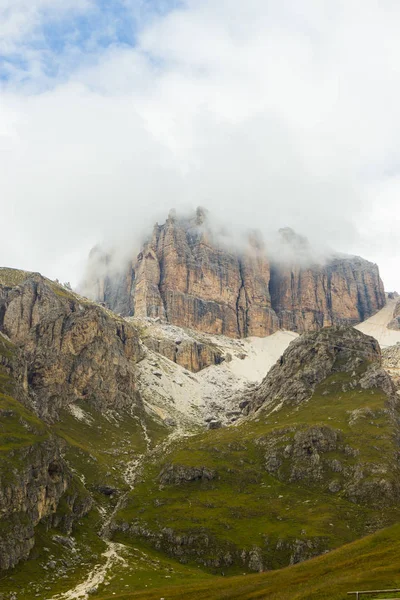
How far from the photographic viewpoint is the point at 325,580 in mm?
74000

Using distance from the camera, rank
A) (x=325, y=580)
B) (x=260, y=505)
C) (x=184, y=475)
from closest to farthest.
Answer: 1. (x=325, y=580)
2. (x=260, y=505)
3. (x=184, y=475)

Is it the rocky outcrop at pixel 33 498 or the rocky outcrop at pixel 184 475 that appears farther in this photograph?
the rocky outcrop at pixel 184 475

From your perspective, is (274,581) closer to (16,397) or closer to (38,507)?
(38,507)

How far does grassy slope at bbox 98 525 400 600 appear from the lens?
64.0 m

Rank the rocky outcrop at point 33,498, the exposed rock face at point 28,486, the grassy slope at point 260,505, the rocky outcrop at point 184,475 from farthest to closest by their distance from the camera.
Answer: the rocky outcrop at point 184,475 → the grassy slope at point 260,505 → the exposed rock face at point 28,486 → the rocky outcrop at point 33,498

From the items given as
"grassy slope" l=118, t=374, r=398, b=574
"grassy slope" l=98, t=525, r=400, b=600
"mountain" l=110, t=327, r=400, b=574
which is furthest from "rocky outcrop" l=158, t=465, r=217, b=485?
"grassy slope" l=98, t=525, r=400, b=600

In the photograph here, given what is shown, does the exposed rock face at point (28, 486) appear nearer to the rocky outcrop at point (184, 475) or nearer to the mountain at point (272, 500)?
the mountain at point (272, 500)

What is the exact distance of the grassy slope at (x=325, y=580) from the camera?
2520 inches

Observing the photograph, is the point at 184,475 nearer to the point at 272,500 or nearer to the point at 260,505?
the point at 260,505

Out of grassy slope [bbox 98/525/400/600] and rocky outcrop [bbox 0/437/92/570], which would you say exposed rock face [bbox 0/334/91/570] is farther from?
grassy slope [bbox 98/525/400/600]

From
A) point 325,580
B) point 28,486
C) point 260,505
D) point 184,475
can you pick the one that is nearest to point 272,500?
point 260,505

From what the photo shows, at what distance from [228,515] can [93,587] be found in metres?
56.6

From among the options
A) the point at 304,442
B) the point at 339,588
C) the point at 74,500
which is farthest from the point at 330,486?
→ the point at 339,588

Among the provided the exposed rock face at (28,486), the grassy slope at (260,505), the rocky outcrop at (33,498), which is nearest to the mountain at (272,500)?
the grassy slope at (260,505)
